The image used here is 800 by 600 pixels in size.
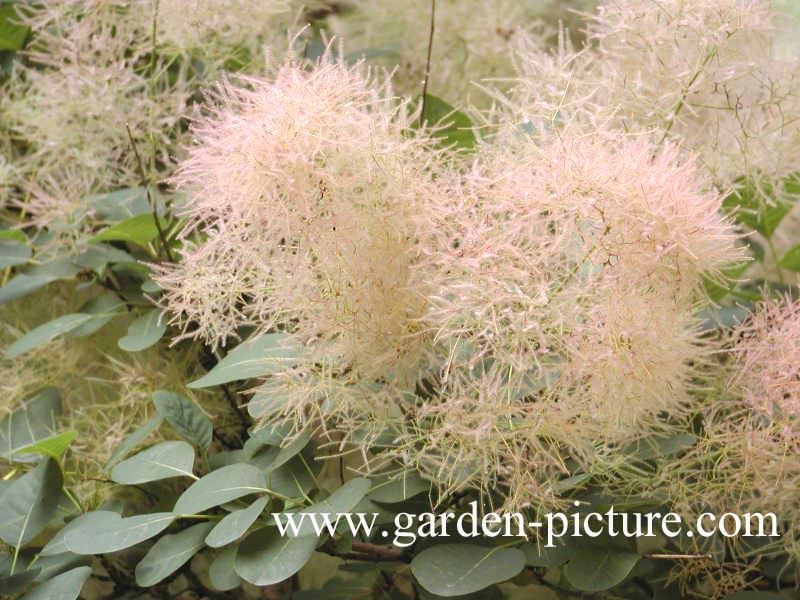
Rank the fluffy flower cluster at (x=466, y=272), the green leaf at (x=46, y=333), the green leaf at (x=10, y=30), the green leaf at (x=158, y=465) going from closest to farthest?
1. the fluffy flower cluster at (x=466, y=272)
2. the green leaf at (x=158, y=465)
3. the green leaf at (x=46, y=333)
4. the green leaf at (x=10, y=30)

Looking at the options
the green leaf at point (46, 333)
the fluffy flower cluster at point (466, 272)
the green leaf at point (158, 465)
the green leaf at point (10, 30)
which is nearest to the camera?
the fluffy flower cluster at point (466, 272)

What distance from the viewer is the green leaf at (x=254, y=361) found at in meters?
0.70

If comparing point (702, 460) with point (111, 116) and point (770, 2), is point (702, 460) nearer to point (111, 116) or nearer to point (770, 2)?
point (770, 2)

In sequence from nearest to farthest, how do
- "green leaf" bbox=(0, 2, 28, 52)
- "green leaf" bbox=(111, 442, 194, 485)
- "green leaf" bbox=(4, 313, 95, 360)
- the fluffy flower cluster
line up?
the fluffy flower cluster → "green leaf" bbox=(111, 442, 194, 485) → "green leaf" bbox=(4, 313, 95, 360) → "green leaf" bbox=(0, 2, 28, 52)

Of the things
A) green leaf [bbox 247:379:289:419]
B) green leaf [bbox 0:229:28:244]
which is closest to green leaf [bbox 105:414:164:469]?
green leaf [bbox 247:379:289:419]

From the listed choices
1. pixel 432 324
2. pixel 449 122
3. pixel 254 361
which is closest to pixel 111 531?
pixel 254 361

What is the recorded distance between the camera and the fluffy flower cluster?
0.60 meters

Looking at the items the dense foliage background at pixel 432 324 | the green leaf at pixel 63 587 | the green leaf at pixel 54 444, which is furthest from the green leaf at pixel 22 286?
the green leaf at pixel 63 587

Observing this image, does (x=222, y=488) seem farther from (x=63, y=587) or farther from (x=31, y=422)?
(x=31, y=422)

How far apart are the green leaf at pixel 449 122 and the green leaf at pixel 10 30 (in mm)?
472

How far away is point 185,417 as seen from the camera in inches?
30.8

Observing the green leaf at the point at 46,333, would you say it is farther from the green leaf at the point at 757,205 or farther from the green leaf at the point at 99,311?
the green leaf at the point at 757,205

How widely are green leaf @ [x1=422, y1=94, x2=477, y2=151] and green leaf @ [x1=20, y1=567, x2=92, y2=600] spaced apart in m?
0.44

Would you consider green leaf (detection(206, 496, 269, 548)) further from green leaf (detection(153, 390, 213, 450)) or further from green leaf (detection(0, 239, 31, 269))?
green leaf (detection(0, 239, 31, 269))
